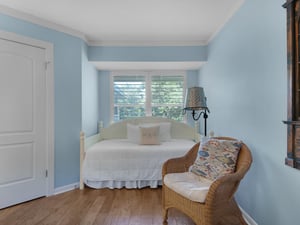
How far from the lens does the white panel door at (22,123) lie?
2.69 m

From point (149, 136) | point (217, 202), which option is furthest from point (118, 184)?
point (217, 202)

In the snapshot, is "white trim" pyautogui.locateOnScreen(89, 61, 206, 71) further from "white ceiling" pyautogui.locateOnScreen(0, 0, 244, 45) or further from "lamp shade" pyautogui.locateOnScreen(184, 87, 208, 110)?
"lamp shade" pyautogui.locateOnScreen(184, 87, 208, 110)

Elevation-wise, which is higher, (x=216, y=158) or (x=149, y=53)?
(x=149, y=53)

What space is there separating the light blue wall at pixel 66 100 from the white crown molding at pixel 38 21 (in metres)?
0.05

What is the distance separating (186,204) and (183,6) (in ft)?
7.30

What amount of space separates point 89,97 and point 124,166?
1483mm

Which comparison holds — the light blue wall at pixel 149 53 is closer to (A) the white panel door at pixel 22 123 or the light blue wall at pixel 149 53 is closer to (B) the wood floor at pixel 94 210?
(A) the white panel door at pixel 22 123

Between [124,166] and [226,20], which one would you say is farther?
[124,166]

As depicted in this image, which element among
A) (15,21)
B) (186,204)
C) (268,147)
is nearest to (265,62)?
(268,147)

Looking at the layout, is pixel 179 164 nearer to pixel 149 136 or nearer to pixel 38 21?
pixel 149 136

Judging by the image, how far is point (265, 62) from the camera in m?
1.96

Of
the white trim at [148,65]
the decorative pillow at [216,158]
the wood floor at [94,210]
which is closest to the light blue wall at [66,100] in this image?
the wood floor at [94,210]

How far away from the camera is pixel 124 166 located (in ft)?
10.8

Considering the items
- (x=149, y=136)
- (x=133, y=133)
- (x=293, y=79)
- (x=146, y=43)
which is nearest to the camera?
(x=293, y=79)
